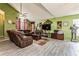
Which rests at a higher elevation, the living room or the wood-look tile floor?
the living room

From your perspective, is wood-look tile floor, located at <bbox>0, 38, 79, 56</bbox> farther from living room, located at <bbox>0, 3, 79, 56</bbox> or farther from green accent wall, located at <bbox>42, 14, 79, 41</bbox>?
green accent wall, located at <bbox>42, 14, 79, 41</bbox>

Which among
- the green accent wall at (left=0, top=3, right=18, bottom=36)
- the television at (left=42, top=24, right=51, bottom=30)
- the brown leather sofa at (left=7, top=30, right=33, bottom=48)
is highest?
the green accent wall at (left=0, top=3, right=18, bottom=36)

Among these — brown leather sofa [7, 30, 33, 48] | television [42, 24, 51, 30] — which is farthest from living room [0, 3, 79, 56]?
brown leather sofa [7, 30, 33, 48]

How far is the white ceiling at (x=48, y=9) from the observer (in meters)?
3.61

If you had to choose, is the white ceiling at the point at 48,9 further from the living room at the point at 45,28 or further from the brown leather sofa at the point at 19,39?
the brown leather sofa at the point at 19,39

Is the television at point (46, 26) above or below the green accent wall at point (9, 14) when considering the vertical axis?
below

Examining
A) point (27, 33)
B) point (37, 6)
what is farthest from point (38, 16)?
point (27, 33)

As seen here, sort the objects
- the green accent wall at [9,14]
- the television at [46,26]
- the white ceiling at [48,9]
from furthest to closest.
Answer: the green accent wall at [9,14] < the television at [46,26] < the white ceiling at [48,9]

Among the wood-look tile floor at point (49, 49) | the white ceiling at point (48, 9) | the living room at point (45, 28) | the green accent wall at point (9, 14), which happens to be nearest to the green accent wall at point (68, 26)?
the living room at point (45, 28)

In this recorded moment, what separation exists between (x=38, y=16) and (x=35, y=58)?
1212mm

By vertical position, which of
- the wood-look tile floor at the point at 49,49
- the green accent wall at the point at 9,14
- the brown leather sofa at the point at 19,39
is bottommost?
the wood-look tile floor at the point at 49,49

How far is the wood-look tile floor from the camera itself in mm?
3660

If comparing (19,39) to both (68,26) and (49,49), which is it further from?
(68,26)

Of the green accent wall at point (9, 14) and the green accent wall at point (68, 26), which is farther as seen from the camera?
the green accent wall at point (9, 14)
